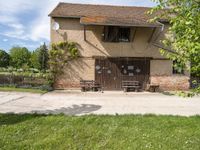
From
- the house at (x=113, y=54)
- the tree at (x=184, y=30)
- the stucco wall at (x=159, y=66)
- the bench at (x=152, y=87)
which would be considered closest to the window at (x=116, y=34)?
the house at (x=113, y=54)

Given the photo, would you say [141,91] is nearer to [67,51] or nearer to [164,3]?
[67,51]

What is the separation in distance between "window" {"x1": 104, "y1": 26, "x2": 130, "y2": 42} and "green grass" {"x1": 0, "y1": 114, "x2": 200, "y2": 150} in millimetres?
13120

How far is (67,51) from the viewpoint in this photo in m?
21.8

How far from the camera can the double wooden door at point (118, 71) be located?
2216cm

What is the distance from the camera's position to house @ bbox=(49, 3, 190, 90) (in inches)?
866

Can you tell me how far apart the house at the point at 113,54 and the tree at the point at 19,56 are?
5627 cm

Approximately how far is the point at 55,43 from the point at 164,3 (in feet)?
56.7

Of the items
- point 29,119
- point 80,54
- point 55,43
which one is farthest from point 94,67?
point 29,119

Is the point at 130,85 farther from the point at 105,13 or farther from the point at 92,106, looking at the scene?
the point at 92,106

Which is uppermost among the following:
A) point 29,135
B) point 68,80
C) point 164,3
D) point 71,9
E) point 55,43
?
point 71,9

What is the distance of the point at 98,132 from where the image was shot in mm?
7723

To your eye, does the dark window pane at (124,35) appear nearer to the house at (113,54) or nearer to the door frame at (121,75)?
the house at (113,54)

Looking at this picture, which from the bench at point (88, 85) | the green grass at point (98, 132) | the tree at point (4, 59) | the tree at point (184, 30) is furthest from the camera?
the tree at point (4, 59)

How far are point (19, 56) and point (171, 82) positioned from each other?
206ft
